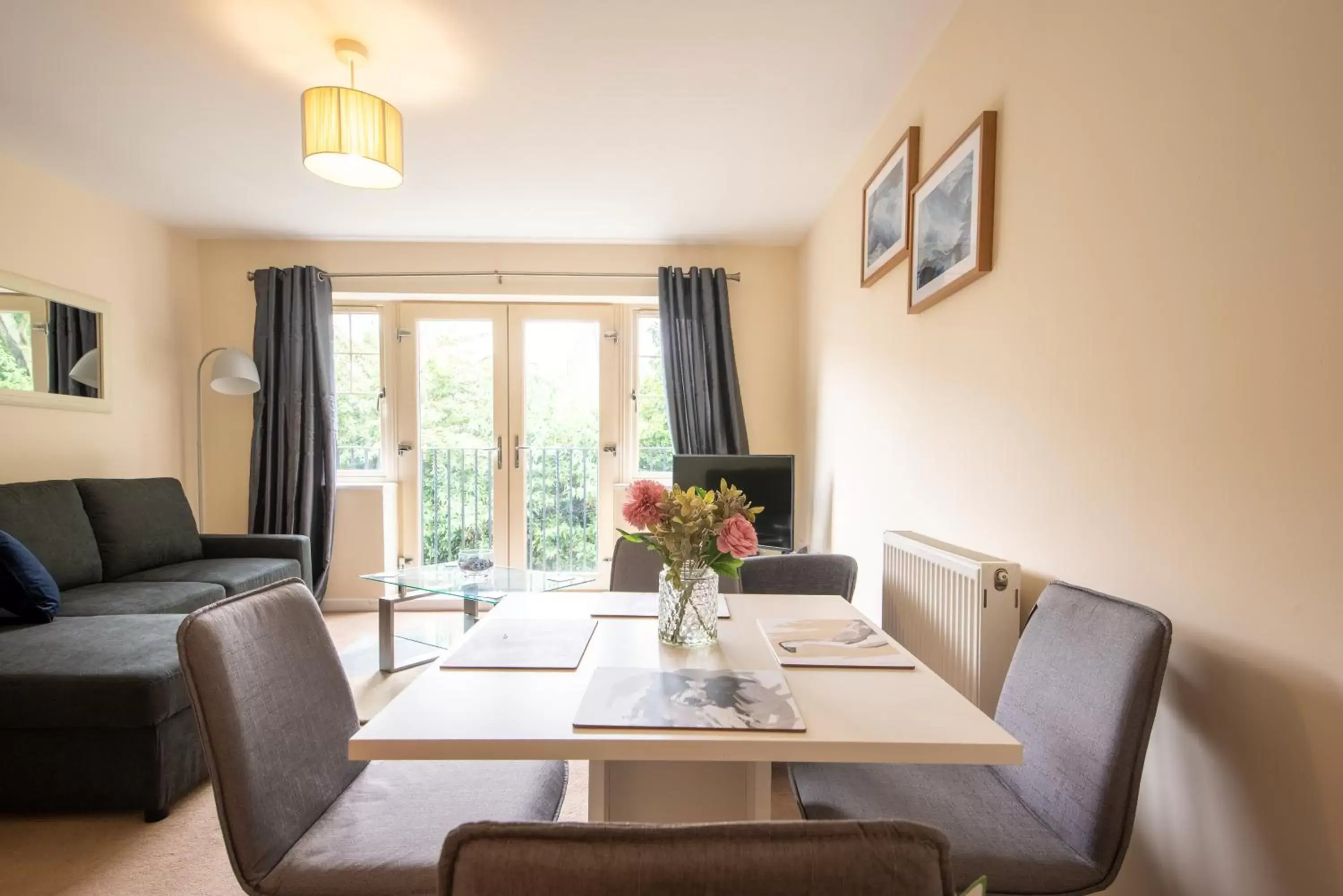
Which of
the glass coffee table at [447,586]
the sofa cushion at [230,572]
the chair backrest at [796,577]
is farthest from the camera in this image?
the sofa cushion at [230,572]

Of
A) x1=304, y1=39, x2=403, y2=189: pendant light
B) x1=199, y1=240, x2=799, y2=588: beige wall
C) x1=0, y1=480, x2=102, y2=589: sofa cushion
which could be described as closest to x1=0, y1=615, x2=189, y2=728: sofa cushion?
x1=0, y1=480, x2=102, y2=589: sofa cushion

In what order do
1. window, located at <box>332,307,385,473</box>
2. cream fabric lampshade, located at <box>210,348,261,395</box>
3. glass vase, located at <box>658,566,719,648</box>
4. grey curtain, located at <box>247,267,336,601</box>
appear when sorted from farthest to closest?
window, located at <box>332,307,385,473</box> → grey curtain, located at <box>247,267,336,601</box> → cream fabric lampshade, located at <box>210,348,261,395</box> → glass vase, located at <box>658,566,719,648</box>

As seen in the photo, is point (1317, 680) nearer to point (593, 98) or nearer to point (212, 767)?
point (212, 767)

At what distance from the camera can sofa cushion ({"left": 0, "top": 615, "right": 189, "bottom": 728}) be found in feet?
5.90

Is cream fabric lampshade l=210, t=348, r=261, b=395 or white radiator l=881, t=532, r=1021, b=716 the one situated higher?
cream fabric lampshade l=210, t=348, r=261, b=395

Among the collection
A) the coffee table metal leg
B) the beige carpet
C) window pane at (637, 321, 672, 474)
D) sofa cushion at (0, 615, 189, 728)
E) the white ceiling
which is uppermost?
the white ceiling

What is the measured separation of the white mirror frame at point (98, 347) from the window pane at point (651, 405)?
2.96 meters

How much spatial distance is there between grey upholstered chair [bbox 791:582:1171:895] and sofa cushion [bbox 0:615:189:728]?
72.5 inches

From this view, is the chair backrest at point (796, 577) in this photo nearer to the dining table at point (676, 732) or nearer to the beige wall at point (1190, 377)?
the beige wall at point (1190, 377)

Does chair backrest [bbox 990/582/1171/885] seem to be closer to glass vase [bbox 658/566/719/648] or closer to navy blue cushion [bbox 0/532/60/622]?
glass vase [bbox 658/566/719/648]

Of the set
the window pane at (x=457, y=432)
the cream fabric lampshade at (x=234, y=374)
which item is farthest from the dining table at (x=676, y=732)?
the cream fabric lampshade at (x=234, y=374)

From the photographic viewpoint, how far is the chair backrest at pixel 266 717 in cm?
98

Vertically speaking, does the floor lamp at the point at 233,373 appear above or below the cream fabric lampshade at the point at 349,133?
below

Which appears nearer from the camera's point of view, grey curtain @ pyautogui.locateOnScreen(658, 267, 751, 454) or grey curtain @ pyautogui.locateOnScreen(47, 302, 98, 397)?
grey curtain @ pyautogui.locateOnScreen(47, 302, 98, 397)
